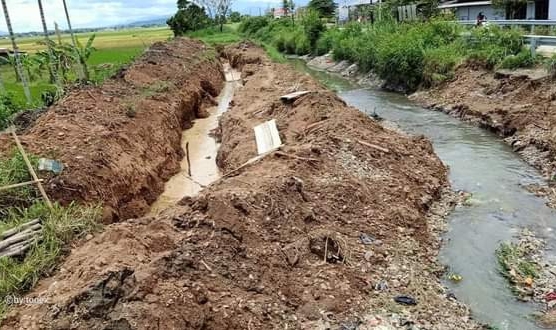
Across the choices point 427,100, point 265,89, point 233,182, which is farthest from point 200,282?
point 427,100

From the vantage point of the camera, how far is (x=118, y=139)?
13.1 metres

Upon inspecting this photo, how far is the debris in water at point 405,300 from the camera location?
750 centimetres

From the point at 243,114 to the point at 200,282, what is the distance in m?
11.9

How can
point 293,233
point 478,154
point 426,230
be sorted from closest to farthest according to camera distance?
point 293,233, point 426,230, point 478,154

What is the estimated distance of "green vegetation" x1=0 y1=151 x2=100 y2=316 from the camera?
6.92 m

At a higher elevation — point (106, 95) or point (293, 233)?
point (106, 95)

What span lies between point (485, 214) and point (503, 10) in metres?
27.0

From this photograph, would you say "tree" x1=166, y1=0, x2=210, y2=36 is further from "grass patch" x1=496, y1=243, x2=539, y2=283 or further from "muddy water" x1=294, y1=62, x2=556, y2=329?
"grass patch" x1=496, y1=243, x2=539, y2=283

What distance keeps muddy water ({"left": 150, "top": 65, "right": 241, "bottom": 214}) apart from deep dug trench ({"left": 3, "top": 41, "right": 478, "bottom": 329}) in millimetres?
2950

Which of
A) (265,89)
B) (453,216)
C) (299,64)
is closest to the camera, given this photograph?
(453,216)

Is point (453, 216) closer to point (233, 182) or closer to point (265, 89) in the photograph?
point (233, 182)

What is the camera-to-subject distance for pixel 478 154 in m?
15.4

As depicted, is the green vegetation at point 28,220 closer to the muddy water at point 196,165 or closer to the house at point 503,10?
the muddy water at point 196,165

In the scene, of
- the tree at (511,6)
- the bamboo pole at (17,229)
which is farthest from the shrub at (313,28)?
the bamboo pole at (17,229)
